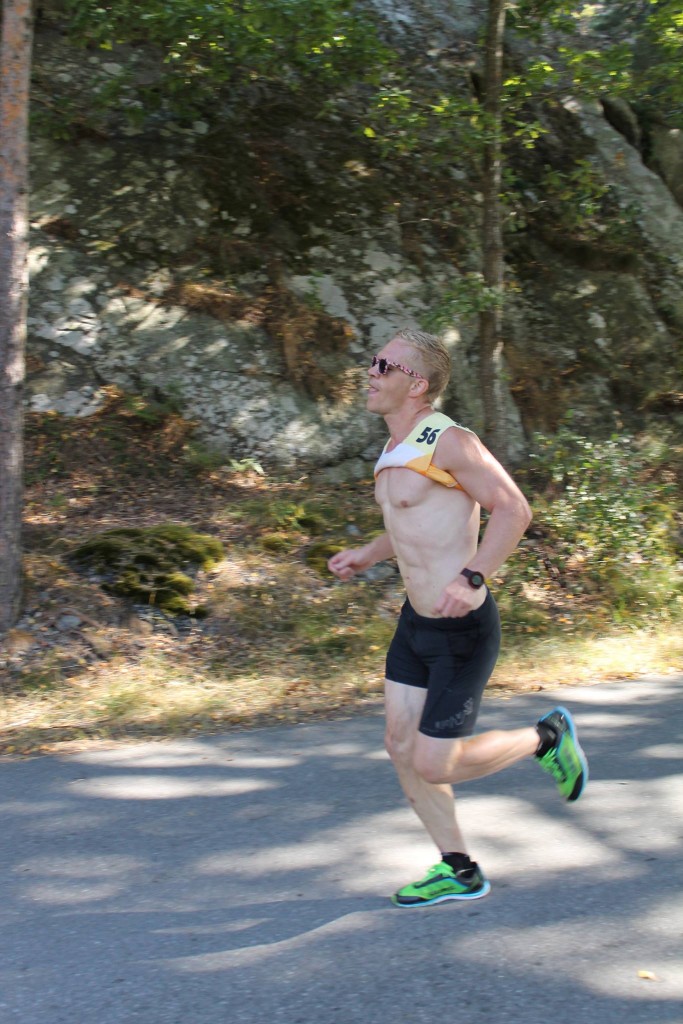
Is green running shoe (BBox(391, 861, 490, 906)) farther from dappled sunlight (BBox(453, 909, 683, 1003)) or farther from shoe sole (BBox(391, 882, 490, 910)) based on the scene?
dappled sunlight (BBox(453, 909, 683, 1003))

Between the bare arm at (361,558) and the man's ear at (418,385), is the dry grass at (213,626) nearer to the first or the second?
the bare arm at (361,558)

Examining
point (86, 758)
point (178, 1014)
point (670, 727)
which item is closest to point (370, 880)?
point (178, 1014)

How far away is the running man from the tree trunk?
19.5 ft

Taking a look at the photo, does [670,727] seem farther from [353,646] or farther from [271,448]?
[271,448]

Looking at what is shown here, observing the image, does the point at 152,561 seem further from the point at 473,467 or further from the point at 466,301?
the point at 473,467

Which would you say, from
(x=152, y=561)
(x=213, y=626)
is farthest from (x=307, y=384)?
Result: (x=213, y=626)

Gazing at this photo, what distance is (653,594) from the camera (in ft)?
27.1

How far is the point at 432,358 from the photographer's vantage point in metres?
3.86

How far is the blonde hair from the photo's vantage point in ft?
12.6

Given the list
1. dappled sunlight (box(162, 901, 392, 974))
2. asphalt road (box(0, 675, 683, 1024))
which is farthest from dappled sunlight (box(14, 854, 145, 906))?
dappled sunlight (box(162, 901, 392, 974))

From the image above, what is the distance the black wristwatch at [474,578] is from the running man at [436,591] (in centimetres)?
2

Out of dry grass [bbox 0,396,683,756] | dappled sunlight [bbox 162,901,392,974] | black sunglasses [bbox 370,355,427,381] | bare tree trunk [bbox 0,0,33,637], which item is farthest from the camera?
bare tree trunk [bbox 0,0,33,637]

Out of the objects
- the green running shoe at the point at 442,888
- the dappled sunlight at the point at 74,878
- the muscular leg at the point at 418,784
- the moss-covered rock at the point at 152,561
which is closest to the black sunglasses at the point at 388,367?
the muscular leg at the point at 418,784

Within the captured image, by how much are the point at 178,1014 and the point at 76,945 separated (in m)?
0.61
